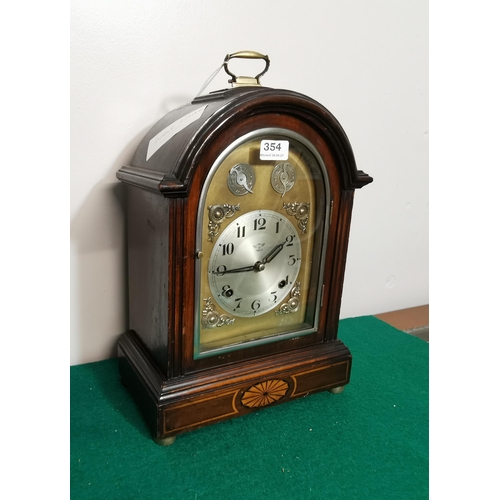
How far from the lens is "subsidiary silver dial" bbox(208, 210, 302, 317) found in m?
0.99

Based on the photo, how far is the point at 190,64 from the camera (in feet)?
3.92

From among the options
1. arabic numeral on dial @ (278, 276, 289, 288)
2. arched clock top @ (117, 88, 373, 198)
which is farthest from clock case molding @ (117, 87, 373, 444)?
arabic numeral on dial @ (278, 276, 289, 288)

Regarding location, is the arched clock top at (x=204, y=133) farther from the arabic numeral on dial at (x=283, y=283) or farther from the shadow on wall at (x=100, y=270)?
the arabic numeral on dial at (x=283, y=283)

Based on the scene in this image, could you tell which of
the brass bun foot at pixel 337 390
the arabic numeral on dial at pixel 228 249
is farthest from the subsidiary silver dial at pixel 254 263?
the brass bun foot at pixel 337 390

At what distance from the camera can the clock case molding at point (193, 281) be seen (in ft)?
2.89

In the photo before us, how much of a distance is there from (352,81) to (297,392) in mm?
970

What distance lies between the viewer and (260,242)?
40.4 inches

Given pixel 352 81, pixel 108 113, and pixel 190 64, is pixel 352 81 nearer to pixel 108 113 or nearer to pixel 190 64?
pixel 190 64

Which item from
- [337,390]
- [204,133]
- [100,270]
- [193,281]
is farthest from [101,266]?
[337,390]

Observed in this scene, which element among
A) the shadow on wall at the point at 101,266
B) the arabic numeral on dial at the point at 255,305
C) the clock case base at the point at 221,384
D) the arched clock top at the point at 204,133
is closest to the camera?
the arched clock top at the point at 204,133

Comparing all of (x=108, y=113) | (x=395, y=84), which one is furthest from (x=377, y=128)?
(x=108, y=113)

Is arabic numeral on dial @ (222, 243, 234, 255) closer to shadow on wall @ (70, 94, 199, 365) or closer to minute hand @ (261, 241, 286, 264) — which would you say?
minute hand @ (261, 241, 286, 264)

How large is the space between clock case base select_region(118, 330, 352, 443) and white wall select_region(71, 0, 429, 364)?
22 cm

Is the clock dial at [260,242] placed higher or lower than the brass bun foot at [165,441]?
higher
